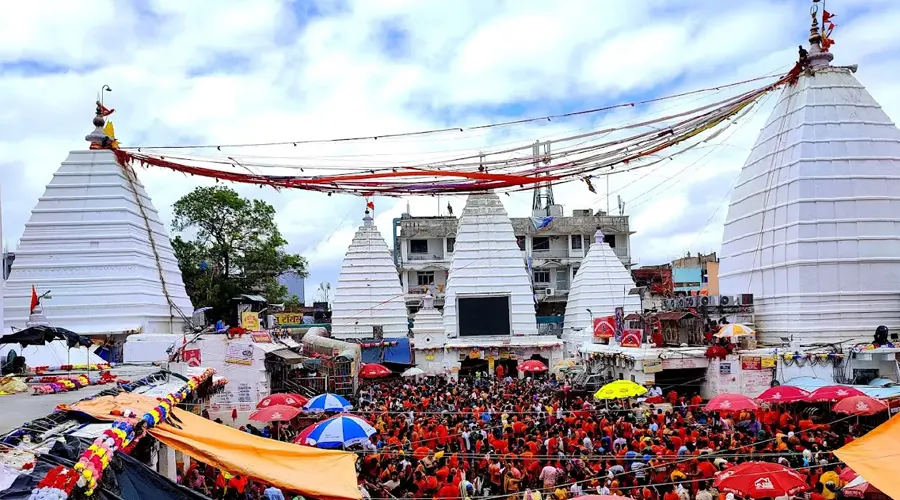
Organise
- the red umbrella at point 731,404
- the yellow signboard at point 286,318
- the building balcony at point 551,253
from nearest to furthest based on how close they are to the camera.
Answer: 1. the red umbrella at point 731,404
2. the yellow signboard at point 286,318
3. the building balcony at point 551,253

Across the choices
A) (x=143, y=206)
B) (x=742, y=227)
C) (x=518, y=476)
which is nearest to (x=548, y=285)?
(x=742, y=227)

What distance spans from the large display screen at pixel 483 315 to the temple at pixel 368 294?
5.40 m

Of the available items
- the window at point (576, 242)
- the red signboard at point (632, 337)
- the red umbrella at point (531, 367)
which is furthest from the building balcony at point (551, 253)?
the red signboard at point (632, 337)

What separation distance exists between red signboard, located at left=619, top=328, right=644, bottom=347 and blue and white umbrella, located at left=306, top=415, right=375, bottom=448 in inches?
560

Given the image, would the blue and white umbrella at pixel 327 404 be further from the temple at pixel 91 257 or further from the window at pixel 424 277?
the window at pixel 424 277

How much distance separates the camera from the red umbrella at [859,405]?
45.8 feet

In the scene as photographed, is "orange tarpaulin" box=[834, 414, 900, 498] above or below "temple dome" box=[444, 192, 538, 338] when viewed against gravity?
below

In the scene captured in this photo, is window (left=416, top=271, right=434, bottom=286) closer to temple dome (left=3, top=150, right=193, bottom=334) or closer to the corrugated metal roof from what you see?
temple dome (left=3, top=150, right=193, bottom=334)

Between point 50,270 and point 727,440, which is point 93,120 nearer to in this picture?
point 50,270

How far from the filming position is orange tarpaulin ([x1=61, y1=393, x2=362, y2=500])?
771cm

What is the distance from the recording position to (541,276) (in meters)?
60.0

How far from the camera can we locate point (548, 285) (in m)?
59.3

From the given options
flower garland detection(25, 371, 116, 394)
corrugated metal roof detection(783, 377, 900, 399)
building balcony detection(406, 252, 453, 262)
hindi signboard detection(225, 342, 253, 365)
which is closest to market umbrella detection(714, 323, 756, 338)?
corrugated metal roof detection(783, 377, 900, 399)

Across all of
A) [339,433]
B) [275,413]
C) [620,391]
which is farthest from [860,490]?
[275,413]
